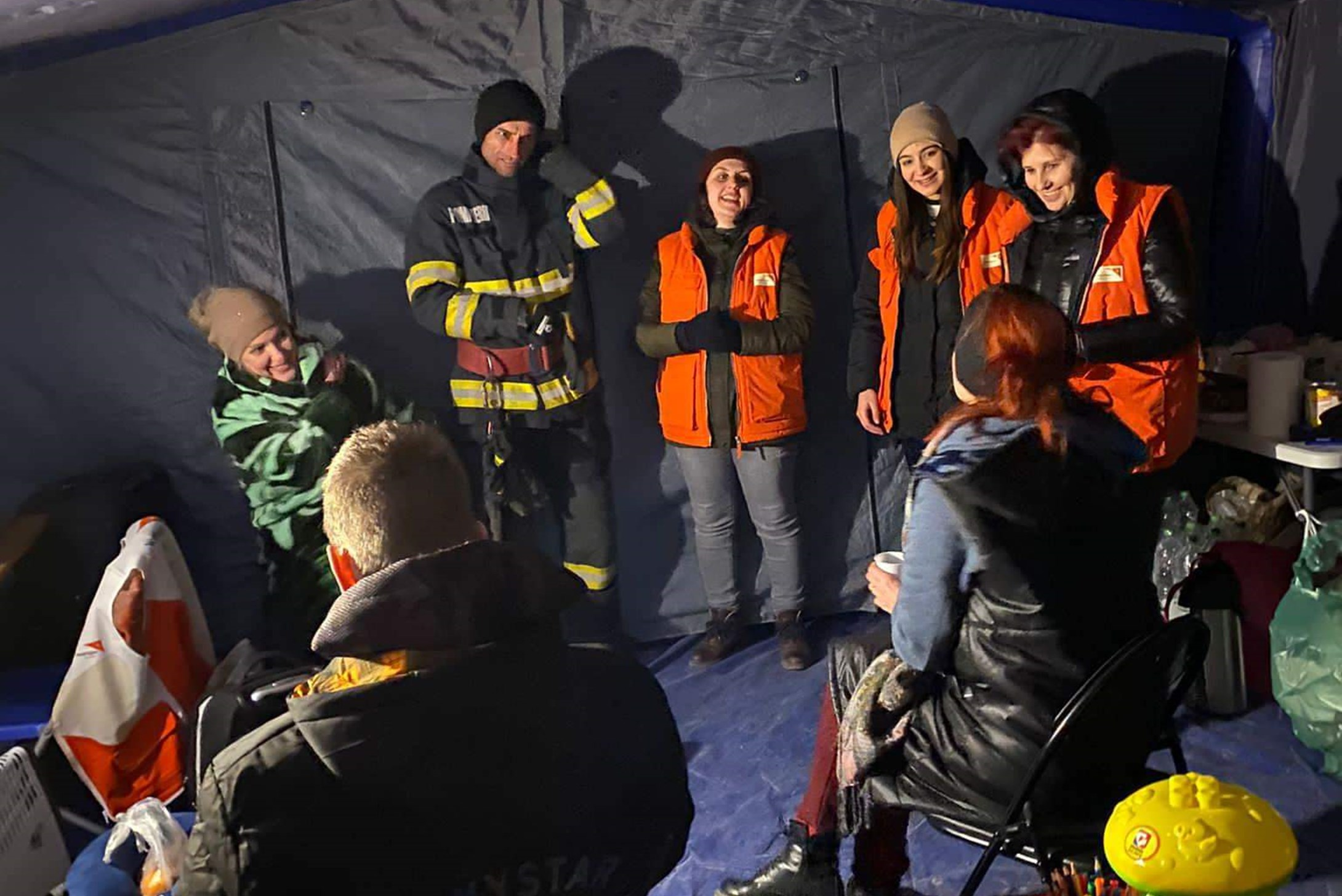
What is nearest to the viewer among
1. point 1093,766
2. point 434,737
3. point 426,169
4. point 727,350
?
point 434,737

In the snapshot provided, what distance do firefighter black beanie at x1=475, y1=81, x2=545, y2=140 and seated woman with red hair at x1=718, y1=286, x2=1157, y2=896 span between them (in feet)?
2.85

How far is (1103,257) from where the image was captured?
1.92 m

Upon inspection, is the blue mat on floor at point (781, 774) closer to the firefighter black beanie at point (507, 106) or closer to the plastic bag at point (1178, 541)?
the plastic bag at point (1178, 541)

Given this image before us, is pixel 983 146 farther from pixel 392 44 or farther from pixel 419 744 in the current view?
pixel 419 744

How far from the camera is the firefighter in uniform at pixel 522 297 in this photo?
1743mm

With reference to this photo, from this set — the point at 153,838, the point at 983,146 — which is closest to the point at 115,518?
the point at 153,838

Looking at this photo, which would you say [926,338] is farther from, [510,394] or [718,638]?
[510,394]

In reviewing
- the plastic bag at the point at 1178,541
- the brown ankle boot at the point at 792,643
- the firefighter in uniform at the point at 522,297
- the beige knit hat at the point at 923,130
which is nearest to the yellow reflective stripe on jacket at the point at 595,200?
the firefighter in uniform at the point at 522,297

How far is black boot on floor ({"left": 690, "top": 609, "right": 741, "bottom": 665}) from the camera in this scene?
6.28 ft

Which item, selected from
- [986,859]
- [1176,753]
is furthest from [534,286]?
[1176,753]

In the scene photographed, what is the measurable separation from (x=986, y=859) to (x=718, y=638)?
76 cm

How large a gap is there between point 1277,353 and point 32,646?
231 centimetres

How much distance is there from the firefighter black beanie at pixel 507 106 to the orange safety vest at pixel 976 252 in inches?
27.4

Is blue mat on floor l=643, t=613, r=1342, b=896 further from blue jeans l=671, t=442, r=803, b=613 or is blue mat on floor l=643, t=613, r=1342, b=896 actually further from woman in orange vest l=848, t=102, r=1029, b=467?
woman in orange vest l=848, t=102, r=1029, b=467
